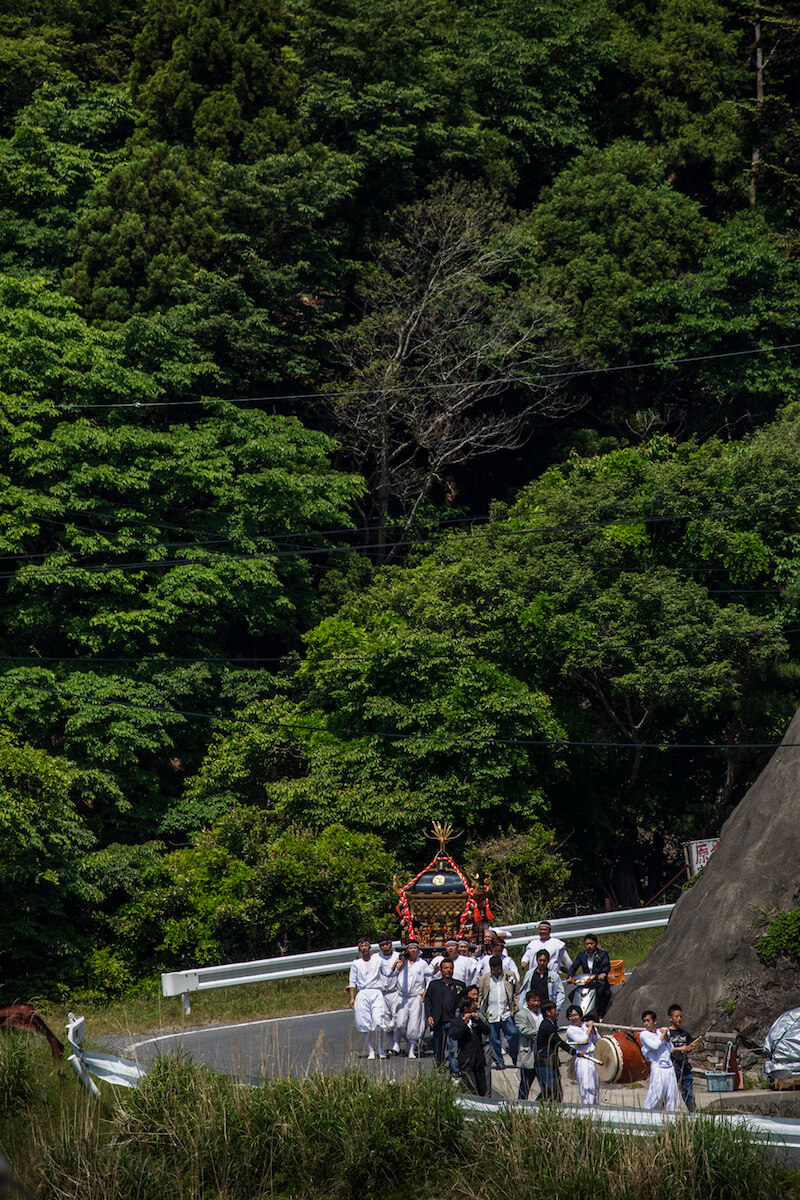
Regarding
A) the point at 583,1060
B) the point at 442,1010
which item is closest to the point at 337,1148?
the point at 442,1010

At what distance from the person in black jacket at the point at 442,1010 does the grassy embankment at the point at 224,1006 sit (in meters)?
5.31

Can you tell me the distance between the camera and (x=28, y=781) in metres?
26.2

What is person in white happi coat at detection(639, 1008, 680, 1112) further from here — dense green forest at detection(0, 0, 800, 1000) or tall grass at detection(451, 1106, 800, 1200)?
dense green forest at detection(0, 0, 800, 1000)

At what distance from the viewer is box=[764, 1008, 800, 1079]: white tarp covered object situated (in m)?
14.9

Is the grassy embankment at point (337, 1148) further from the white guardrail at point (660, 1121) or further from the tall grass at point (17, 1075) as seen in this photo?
the tall grass at point (17, 1075)

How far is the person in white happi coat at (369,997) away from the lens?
53.9 feet

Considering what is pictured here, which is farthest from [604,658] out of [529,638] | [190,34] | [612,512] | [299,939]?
[190,34]

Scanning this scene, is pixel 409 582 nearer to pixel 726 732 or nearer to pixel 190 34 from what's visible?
pixel 726 732

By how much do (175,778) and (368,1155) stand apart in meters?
23.6

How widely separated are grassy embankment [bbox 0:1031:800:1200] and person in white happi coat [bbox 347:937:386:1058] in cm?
386

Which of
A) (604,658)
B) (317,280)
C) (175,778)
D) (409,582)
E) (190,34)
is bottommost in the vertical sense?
(175,778)

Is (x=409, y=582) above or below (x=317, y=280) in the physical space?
below

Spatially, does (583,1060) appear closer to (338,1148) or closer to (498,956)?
(498,956)

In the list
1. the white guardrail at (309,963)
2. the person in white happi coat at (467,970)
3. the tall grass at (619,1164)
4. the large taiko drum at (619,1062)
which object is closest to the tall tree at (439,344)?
the white guardrail at (309,963)
